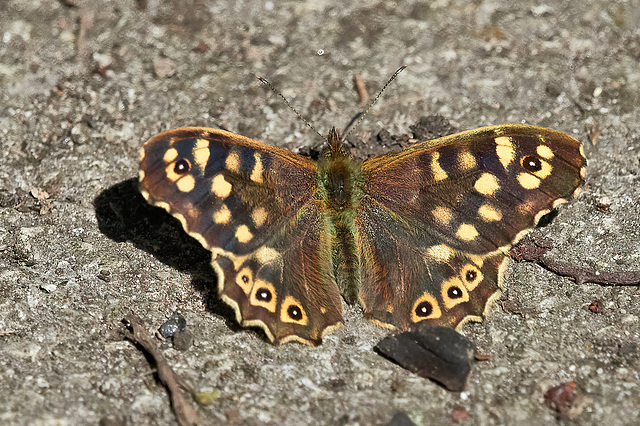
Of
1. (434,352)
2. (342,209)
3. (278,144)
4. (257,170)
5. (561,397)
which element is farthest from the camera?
(278,144)

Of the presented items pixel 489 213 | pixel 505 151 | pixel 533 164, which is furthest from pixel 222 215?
pixel 533 164

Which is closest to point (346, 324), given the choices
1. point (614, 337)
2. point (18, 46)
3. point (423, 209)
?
point (423, 209)

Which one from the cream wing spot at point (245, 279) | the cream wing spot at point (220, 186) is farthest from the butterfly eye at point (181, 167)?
the cream wing spot at point (245, 279)

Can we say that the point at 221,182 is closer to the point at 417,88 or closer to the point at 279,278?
the point at 279,278

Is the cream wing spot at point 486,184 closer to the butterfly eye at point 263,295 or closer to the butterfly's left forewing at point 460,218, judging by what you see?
the butterfly's left forewing at point 460,218

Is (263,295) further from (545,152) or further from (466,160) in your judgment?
(545,152)

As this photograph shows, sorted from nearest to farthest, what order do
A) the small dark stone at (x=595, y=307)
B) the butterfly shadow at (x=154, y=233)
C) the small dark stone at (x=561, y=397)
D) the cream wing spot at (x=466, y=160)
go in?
the small dark stone at (x=561, y=397)
the cream wing spot at (x=466, y=160)
the small dark stone at (x=595, y=307)
the butterfly shadow at (x=154, y=233)
